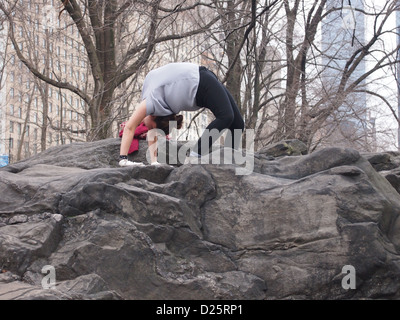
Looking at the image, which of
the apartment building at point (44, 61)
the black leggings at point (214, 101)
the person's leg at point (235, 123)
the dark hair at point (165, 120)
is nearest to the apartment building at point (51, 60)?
the apartment building at point (44, 61)

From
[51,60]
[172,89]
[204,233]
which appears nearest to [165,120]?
[172,89]

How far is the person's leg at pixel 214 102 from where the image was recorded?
550 centimetres

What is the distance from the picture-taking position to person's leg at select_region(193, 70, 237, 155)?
5.50 metres

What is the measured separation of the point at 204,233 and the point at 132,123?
1.61m

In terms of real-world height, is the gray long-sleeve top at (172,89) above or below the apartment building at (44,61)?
below

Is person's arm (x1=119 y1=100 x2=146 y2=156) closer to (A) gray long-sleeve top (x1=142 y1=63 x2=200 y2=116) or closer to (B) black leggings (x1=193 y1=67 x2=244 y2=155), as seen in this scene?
(A) gray long-sleeve top (x1=142 y1=63 x2=200 y2=116)

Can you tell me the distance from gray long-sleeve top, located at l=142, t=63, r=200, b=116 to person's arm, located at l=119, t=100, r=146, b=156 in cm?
6

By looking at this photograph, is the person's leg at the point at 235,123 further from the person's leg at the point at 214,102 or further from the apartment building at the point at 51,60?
the apartment building at the point at 51,60

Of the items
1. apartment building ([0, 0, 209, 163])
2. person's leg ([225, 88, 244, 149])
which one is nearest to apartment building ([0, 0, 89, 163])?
apartment building ([0, 0, 209, 163])

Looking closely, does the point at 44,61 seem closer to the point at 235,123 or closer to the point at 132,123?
the point at 132,123

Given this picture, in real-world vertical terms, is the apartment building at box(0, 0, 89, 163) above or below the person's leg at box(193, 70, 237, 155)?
above

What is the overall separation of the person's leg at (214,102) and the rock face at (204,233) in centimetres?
55
